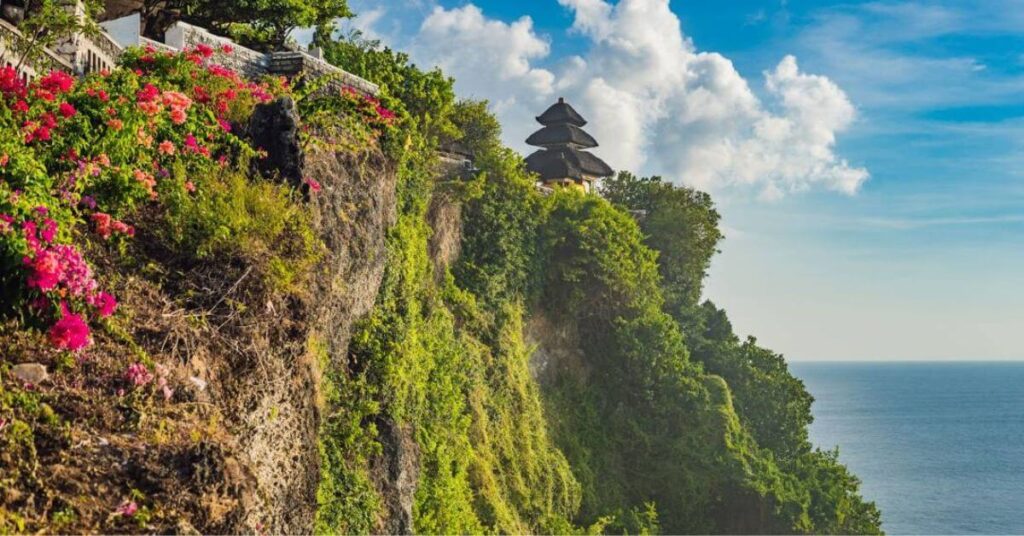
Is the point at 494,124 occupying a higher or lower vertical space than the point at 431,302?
higher

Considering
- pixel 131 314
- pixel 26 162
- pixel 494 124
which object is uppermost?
pixel 494 124

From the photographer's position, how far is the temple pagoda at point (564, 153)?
109 feet

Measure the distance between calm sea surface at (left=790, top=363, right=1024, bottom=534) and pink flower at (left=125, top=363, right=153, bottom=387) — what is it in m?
60.7

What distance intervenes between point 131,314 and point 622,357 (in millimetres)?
21312

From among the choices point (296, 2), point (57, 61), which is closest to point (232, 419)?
point (57, 61)

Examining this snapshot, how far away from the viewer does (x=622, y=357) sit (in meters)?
27.8

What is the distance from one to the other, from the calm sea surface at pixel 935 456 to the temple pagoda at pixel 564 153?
127ft

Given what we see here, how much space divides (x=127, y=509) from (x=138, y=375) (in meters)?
1.43

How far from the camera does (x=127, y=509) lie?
19.1ft

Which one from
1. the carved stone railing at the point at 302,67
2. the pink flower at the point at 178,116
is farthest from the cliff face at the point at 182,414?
the carved stone railing at the point at 302,67

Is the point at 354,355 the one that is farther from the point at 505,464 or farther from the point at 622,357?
the point at 622,357

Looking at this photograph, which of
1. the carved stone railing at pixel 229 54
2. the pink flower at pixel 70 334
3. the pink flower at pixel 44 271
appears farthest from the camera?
the carved stone railing at pixel 229 54

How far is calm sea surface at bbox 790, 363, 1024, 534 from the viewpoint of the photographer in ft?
210

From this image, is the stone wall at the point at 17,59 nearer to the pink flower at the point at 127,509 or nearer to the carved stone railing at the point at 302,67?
the carved stone railing at the point at 302,67
